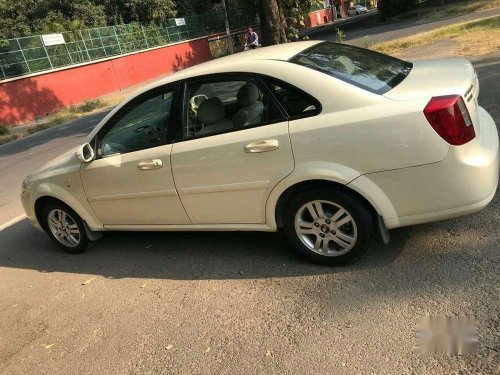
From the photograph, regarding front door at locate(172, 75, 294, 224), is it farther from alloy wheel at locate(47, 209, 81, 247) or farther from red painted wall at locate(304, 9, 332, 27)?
red painted wall at locate(304, 9, 332, 27)

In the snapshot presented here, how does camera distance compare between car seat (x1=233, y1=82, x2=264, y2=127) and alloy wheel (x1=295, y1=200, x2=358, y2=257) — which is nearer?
alloy wheel (x1=295, y1=200, x2=358, y2=257)

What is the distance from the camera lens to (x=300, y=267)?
3893mm

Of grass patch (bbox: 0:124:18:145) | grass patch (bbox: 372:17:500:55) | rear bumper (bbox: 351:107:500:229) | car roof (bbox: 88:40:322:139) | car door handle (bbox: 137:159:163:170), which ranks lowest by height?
grass patch (bbox: 0:124:18:145)

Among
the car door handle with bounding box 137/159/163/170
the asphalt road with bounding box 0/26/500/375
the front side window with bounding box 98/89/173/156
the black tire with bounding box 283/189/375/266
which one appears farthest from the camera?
the front side window with bounding box 98/89/173/156

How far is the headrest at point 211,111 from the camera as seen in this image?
13.2ft

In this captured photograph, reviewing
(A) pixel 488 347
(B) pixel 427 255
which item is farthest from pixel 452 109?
(A) pixel 488 347

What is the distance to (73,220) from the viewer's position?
505 cm

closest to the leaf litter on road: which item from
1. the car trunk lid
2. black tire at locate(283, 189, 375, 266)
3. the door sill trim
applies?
the door sill trim

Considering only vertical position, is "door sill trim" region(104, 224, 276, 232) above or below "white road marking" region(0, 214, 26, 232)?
above

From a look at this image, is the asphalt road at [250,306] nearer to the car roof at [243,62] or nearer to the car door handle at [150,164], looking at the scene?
the car door handle at [150,164]

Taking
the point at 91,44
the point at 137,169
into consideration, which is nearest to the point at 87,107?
the point at 91,44

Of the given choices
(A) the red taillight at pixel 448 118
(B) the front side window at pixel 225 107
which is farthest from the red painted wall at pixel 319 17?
(A) the red taillight at pixel 448 118

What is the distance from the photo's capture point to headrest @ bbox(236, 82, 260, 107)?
377cm

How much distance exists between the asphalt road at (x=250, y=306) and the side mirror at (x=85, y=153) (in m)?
1.04
